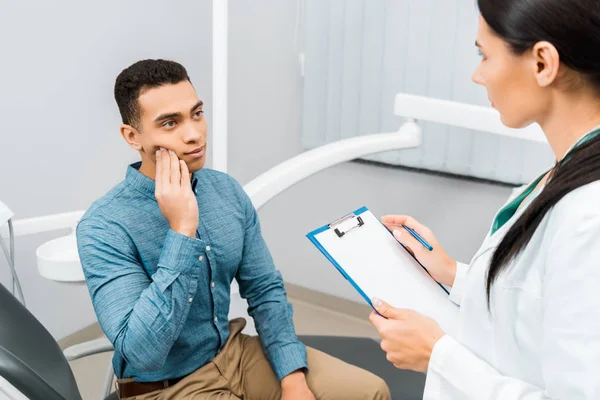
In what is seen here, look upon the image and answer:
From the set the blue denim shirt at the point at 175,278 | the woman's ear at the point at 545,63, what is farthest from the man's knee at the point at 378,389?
the woman's ear at the point at 545,63

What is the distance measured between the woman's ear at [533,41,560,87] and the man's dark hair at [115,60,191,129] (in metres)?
0.65

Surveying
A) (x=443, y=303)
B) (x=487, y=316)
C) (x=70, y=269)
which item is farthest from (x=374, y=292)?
(x=70, y=269)

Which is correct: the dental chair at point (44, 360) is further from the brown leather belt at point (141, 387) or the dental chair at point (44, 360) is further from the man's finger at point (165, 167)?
the man's finger at point (165, 167)

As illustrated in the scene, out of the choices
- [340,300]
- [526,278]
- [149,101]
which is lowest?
[340,300]

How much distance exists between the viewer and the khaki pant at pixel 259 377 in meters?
1.33

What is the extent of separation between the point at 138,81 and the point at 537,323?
76 centimetres

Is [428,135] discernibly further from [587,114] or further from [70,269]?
[587,114]

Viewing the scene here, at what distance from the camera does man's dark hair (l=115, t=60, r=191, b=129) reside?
1261 mm

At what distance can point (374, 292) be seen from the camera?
117 cm

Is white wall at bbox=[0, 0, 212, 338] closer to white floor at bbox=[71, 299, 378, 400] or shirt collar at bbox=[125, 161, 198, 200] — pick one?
white floor at bbox=[71, 299, 378, 400]

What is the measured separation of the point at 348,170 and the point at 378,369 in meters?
1.14

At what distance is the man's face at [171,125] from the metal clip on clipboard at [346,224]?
260mm

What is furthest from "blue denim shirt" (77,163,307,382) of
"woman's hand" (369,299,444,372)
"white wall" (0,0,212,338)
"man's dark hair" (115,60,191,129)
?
"white wall" (0,0,212,338)

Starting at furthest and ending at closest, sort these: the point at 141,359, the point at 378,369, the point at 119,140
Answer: the point at 119,140 → the point at 378,369 → the point at 141,359
